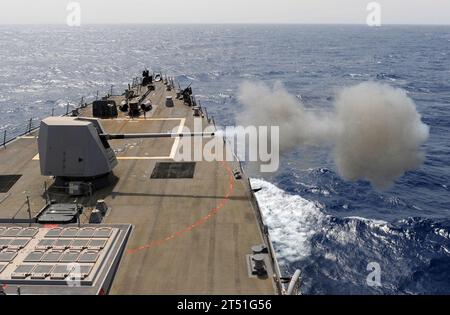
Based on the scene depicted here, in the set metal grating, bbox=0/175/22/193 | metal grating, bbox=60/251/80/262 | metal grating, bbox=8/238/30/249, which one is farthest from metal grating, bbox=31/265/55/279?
metal grating, bbox=0/175/22/193

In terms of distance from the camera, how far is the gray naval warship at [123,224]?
1426 cm

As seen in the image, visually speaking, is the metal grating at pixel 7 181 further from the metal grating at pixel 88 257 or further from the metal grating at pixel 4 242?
the metal grating at pixel 88 257

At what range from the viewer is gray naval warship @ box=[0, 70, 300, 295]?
14258mm

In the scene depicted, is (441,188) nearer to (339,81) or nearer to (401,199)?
(401,199)

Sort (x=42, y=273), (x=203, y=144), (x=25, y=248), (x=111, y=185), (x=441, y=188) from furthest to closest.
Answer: (x=441, y=188), (x=203, y=144), (x=111, y=185), (x=25, y=248), (x=42, y=273)

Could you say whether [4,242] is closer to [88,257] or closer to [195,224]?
[88,257]

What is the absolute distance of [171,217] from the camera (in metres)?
19.3

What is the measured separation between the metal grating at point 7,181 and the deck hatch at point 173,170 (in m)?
7.65

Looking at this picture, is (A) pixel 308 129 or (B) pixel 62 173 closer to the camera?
(B) pixel 62 173

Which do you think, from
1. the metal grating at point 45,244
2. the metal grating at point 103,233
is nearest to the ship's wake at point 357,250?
the metal grating at point 103,233

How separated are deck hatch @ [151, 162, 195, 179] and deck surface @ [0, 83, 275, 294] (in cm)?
48

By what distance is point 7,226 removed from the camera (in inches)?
711
